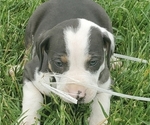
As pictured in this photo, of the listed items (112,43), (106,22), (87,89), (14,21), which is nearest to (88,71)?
(87,89)

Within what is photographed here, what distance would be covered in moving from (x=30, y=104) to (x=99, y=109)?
737mm

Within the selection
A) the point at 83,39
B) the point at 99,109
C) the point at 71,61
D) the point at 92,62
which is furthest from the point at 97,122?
the point at 83,39

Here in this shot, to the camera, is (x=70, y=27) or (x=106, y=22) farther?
(x=106, y=22)

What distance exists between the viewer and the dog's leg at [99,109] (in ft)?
15.9

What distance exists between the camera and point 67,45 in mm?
4379

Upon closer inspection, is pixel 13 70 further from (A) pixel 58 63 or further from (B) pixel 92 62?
(B) pixel 92 62

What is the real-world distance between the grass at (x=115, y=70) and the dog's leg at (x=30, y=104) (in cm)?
9

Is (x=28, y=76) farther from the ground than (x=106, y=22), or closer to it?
closer to it

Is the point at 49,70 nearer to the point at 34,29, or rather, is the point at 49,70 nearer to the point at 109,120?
the point at 109,120

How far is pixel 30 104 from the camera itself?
493 centimetres

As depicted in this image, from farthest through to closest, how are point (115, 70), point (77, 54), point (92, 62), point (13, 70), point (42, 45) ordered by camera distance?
point (115, 70), point (13, 70), point (42, 45), point (92, 62), point (77, 54)

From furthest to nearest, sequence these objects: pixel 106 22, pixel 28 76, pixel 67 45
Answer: pixel 106 22 < pixel 28 76 < pixel 67 45

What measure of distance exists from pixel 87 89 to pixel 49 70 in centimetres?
65

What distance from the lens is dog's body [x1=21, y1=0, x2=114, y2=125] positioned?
4.38 m
